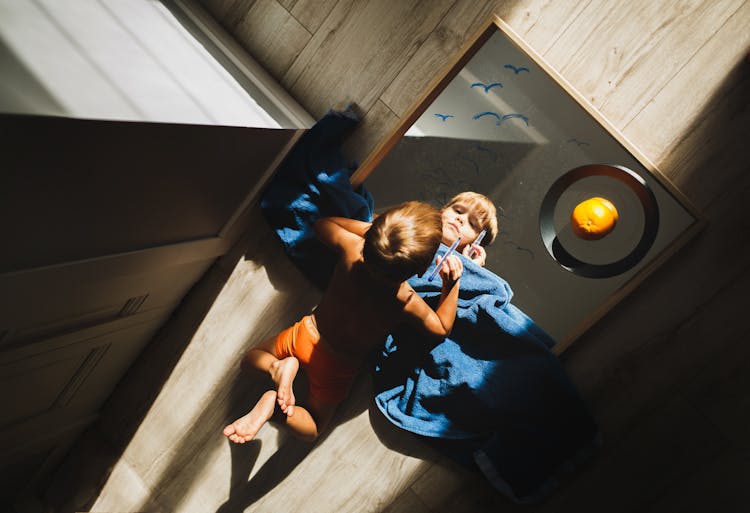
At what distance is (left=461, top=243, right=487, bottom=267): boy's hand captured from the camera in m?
1.10

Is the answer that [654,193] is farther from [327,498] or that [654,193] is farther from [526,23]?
[327,498]

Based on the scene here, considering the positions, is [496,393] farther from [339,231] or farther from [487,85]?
[487,85]

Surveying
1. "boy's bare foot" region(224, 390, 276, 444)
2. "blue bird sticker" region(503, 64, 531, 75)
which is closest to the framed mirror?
"blue bird sticker" region(503, 64, 531, 75)

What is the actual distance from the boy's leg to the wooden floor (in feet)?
0.34

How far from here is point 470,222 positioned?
1.09 m

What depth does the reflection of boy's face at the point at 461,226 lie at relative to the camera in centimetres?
108

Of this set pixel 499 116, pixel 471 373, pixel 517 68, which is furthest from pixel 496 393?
pixel 517 68

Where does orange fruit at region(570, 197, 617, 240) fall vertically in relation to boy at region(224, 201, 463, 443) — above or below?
above

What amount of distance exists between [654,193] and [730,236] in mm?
195

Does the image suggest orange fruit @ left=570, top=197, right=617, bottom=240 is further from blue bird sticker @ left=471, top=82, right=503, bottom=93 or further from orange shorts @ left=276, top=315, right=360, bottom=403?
orange shorts @ left=276, top=315, right=360, bottom=403

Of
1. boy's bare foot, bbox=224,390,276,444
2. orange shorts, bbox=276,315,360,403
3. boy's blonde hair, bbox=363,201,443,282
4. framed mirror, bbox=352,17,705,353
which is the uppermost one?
framed mirror, bbox=352,17,705,353

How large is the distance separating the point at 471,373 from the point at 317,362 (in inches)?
14.2

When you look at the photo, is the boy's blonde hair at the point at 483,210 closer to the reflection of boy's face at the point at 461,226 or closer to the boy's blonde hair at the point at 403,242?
the reflection of boy's face at the point at 461,226

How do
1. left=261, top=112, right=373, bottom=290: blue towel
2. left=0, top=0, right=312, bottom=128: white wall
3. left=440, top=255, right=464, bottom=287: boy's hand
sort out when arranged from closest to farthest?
left=0, top=0, right=312, bottom=128: white wall < left=440, top=255, right=464, bottom=287: boy's hand < left=261, top=112, right=373, bottom=290: blue towel
